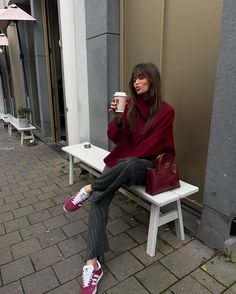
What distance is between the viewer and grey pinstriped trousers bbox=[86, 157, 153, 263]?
2119mm

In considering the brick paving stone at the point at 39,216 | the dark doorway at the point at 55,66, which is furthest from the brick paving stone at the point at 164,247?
the dark doorway at the point at 55,66

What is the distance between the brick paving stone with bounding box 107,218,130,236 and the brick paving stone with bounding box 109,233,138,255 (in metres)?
0.08

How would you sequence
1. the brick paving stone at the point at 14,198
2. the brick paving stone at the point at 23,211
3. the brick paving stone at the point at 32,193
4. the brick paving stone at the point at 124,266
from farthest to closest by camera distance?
1. the brick paving stone at the point at 32,193
2. the brick paving stone at the point at 14,198
3. the brick paving stone at the point at 23,211
4. the brick paving stone at the point at 124,266

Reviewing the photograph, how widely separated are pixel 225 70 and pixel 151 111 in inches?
26.6

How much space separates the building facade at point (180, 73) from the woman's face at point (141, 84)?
0.47 meters

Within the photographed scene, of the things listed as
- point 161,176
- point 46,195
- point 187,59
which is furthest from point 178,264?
point 46,195

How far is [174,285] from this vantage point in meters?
2.05

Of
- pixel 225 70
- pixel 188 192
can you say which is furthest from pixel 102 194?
pixel 225 70

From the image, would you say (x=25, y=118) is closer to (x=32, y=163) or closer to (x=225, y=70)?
(x=32, y=163)

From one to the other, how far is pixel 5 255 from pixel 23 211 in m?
0.78

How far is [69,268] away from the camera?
2.23 metres

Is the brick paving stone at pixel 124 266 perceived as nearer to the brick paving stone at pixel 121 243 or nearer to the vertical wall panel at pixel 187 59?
the brick paving stone at pixel 121 243

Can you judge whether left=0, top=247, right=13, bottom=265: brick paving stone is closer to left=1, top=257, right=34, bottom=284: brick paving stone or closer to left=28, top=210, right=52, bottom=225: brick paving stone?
left=1, top=257, right=34, bottom=284: brick paving stone

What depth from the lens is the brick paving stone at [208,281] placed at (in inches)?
79.0
